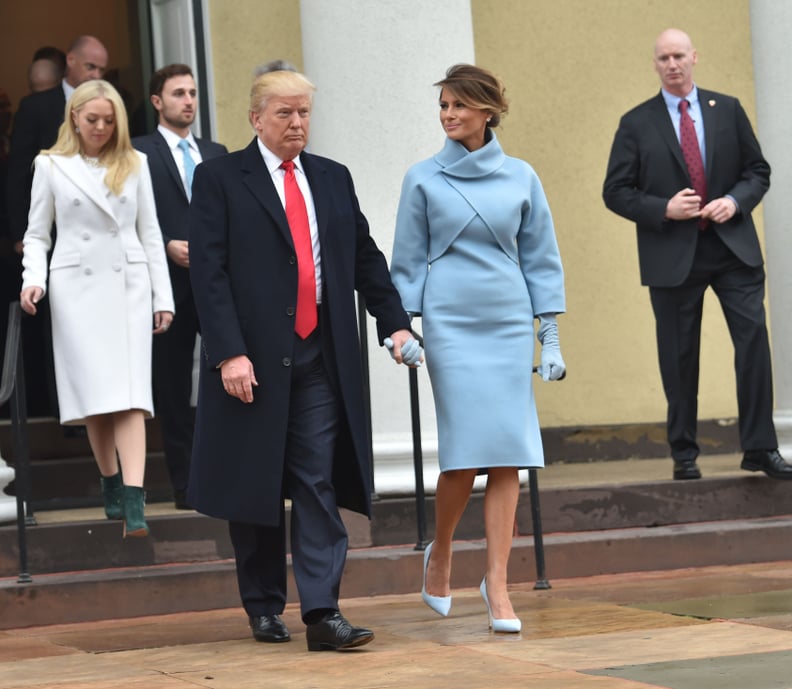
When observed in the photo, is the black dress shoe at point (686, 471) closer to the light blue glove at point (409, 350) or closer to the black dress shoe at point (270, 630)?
the light blue glove at point (409, 350)

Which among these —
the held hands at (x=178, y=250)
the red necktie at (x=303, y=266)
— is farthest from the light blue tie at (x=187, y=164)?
the red necktie at (x=303, y=266)

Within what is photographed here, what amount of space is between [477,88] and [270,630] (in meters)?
1.92

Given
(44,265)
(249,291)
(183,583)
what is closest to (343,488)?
(249,291)

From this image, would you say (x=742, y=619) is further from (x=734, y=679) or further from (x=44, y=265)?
(x=44, y=265)

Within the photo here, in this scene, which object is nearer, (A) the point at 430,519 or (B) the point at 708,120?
(A) the point at 430,519

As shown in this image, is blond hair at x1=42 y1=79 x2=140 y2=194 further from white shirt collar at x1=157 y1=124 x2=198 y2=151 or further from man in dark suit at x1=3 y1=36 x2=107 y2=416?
man in dark suit at x1=3 y1=36 x2=107 y2=416

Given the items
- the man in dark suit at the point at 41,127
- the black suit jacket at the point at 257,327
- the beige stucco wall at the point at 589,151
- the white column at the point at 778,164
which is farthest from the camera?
the beige stucco wall at the point at 589,151

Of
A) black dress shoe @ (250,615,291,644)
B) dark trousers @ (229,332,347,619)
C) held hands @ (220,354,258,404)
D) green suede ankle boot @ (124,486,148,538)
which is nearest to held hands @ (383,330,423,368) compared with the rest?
dark trousers @ (229,332,347,619)

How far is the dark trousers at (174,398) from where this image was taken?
25.7 feet

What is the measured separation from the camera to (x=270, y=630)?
6.00 m

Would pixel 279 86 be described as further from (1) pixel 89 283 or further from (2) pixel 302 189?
(1) pixel 89 283

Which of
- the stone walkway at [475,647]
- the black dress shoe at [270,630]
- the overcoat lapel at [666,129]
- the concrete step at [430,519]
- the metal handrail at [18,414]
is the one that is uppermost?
the overcoat lapel at [666,129]

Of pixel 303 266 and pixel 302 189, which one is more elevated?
pixel 302 189

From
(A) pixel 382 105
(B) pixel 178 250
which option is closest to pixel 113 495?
(B) pixel 178 250
